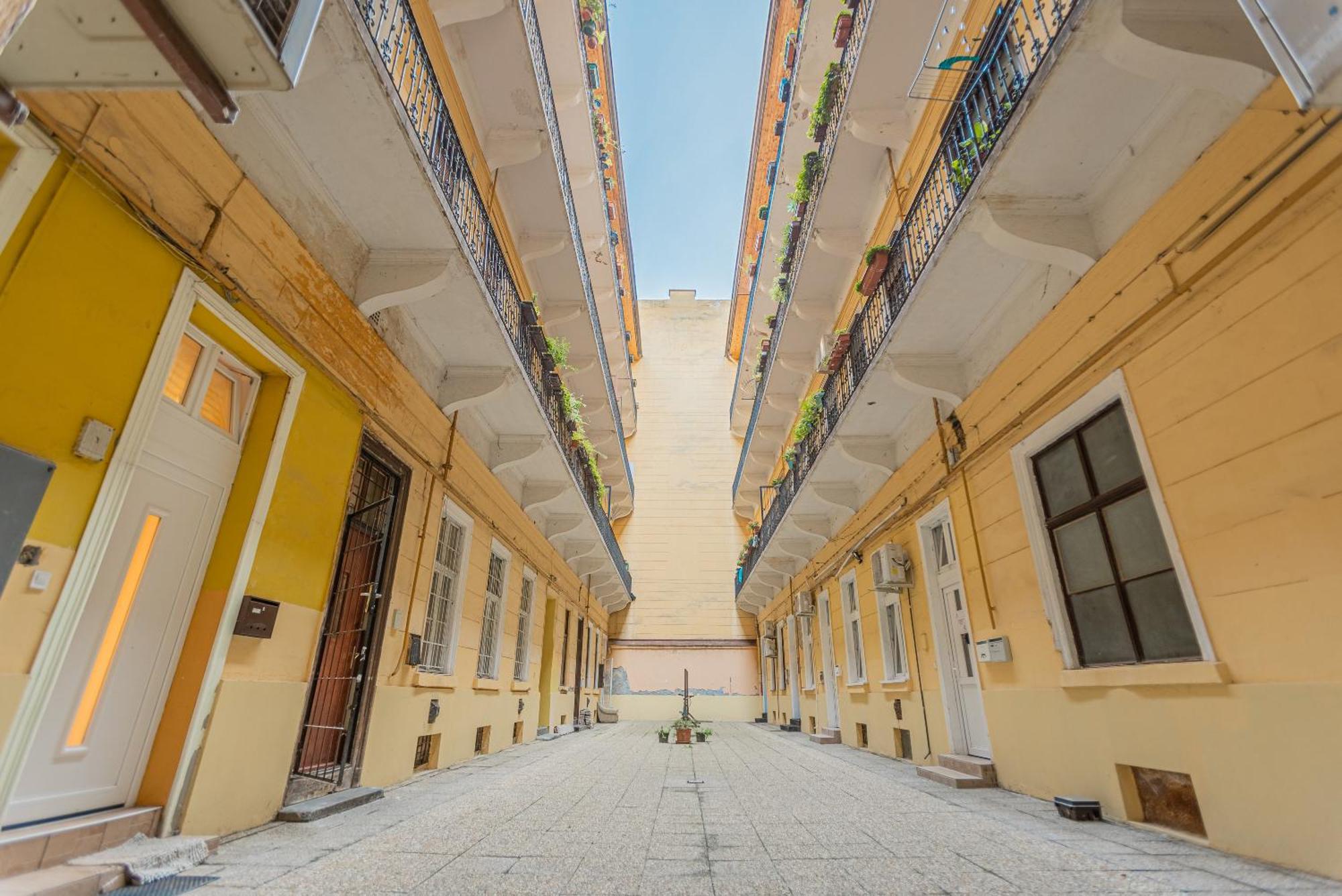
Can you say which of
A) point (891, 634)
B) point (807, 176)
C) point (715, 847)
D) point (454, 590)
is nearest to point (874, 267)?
point (807, 176)

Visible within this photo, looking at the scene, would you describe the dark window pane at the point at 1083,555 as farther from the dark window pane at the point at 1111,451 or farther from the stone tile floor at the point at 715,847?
the stone tile floor at the point at 715,847

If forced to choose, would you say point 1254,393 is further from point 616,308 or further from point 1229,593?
point 616,308

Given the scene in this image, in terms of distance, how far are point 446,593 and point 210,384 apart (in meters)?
3.96

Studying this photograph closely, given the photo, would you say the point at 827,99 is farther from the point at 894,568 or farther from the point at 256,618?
the point at 256,618

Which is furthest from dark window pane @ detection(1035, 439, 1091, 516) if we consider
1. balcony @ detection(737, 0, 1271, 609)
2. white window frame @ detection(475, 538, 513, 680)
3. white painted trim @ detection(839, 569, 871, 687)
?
white window frame @ detection(475, 538, 513, 680)

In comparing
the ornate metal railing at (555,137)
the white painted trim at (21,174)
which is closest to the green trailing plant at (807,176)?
the ornate metal railing at (555,137)

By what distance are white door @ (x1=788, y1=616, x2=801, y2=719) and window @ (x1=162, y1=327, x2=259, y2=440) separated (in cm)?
1217

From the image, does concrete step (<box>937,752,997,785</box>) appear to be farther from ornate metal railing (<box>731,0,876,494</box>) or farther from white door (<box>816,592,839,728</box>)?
ornate metal railing (<box>731,0,876,494</box>)

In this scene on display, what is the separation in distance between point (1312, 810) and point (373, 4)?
21.8ft

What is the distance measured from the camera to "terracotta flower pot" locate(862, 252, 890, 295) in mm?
6305

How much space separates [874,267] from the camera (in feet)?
20.9

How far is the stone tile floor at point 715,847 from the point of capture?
247 cm

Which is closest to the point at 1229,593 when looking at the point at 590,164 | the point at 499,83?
the point at 499,83

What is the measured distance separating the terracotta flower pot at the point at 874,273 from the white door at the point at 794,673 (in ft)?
29.9
